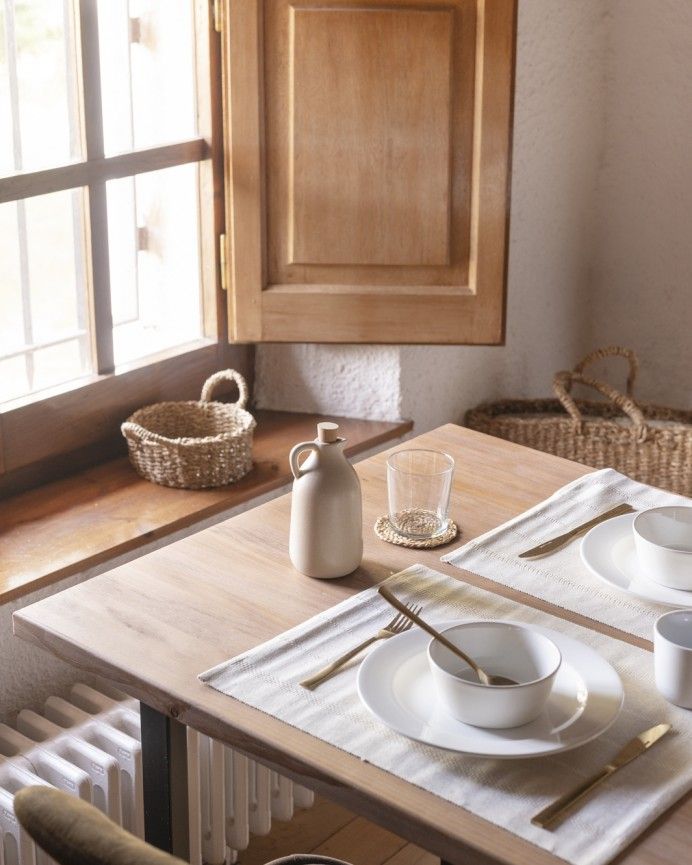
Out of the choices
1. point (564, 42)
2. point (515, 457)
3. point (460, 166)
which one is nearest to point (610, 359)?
point (564, 42)

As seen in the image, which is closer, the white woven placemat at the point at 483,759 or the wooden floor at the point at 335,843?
the white woven placemat at the point at 483,759

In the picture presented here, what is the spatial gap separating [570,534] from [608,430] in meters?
1.08

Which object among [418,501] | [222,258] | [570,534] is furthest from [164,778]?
[222,258]

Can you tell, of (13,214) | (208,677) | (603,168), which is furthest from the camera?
(603,168)

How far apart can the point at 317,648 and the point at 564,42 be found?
73.6 inches

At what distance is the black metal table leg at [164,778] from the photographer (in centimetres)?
146

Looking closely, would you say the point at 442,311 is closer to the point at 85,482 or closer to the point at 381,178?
the point at 381,178

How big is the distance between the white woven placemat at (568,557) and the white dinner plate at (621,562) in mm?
13

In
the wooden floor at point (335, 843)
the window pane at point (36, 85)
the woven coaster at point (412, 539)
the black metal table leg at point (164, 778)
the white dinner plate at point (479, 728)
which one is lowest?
the wooden floor at point (335, 843)

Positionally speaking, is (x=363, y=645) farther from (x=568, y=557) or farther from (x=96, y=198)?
(x=96, y=198)

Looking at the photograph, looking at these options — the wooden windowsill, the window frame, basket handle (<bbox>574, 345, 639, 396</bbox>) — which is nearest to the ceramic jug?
the wooden windowsill

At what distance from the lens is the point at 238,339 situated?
A: 8.09 ft

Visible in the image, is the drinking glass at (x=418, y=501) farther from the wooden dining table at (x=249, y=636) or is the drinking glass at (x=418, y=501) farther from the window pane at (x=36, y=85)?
the window pane at (x=36, y=85)

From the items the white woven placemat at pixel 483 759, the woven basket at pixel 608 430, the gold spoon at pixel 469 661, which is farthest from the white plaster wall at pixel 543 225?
the gold spoon at pixel 469 661
